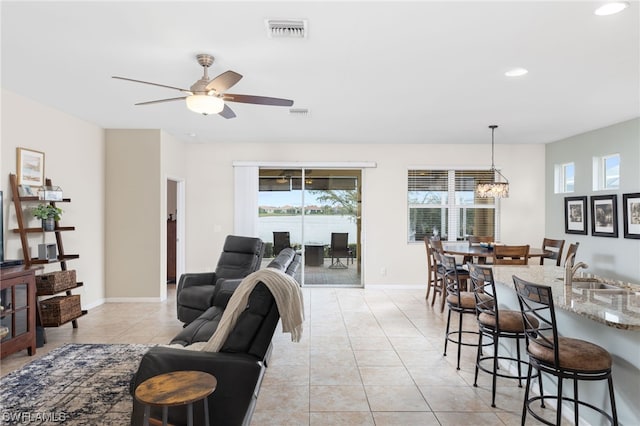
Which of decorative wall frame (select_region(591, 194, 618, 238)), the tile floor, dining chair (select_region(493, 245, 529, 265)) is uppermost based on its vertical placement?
Answer: decorative wall frame (select_region(591, 194, 618, 238))

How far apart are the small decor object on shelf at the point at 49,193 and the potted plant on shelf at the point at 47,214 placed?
4.0 inches

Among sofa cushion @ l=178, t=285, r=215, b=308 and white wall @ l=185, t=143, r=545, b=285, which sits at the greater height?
white wall @ l=185, t=143, r=545, b=285

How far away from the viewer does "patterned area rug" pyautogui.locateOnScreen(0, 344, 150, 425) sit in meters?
2.63

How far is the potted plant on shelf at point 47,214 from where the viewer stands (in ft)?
13.7

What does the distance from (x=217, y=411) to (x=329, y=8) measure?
2.48 meters

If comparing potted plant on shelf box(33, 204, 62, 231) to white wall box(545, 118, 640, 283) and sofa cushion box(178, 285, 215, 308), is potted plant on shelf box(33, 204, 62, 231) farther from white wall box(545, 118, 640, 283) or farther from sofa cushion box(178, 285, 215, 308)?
white wall box(545, 118, 640, 283)

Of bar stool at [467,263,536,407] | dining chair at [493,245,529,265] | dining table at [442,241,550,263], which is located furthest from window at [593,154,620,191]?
bar stool at [467,263,536,407]

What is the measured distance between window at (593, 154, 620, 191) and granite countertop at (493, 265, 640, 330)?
297 cm

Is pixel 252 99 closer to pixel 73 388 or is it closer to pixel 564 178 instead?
pixel 73 388

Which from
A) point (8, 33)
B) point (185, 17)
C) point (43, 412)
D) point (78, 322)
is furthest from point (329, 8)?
point (78, 322)

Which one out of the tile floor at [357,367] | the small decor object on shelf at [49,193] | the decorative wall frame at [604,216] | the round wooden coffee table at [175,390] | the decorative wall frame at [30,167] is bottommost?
the tile floor at [357,367]

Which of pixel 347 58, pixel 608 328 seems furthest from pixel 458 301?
pixel 347 58

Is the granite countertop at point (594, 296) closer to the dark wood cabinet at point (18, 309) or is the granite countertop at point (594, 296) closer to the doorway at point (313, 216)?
the doorway at point (313, 216)

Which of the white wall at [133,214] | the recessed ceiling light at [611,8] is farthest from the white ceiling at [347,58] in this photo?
the white wall at [133,214]
